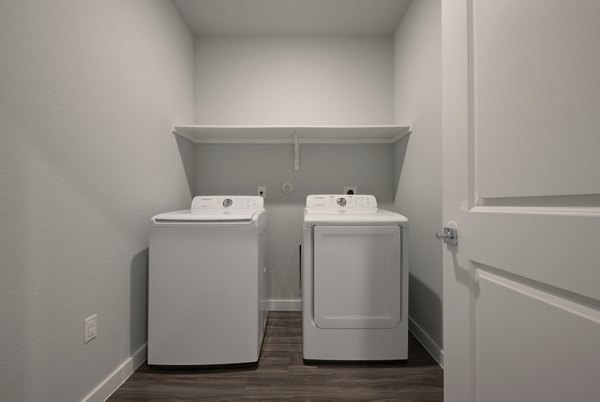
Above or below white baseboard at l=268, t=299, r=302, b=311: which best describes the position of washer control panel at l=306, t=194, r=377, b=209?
above

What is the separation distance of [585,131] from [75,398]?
6.04 ft

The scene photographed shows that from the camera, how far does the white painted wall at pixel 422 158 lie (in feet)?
5.35

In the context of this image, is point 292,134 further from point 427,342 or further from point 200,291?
point 427,342

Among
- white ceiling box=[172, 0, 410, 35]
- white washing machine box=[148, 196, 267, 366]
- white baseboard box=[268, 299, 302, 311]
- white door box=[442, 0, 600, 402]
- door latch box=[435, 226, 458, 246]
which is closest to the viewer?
white door box=[442, 0, 600, 402]

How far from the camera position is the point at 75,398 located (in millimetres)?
1131

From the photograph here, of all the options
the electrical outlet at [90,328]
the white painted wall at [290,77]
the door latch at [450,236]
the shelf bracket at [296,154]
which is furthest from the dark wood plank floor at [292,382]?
the white painted wall at [290,77]

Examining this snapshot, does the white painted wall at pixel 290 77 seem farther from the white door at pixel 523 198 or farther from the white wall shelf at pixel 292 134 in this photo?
the white door at pixel 523 198

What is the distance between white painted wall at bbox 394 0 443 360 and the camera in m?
1.63

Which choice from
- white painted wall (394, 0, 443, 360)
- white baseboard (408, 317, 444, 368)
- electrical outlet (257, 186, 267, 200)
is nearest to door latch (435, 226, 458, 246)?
white painted wall (394, 0, 443, 360)

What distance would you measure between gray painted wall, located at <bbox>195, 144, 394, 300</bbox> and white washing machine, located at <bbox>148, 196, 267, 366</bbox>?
2.94 feet

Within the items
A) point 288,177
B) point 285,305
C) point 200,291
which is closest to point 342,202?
point 288,177

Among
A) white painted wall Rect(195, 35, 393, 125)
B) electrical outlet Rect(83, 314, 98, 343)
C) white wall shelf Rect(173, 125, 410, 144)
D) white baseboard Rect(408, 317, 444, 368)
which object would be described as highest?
white painted wall Rect(195, 35, 393, 125)

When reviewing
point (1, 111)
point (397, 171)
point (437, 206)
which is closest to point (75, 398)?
point (1, 111)

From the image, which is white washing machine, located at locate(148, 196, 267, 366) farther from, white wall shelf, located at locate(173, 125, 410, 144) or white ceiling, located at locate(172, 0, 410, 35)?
white ceiling, located at locate(172, 0, 410, 35)
